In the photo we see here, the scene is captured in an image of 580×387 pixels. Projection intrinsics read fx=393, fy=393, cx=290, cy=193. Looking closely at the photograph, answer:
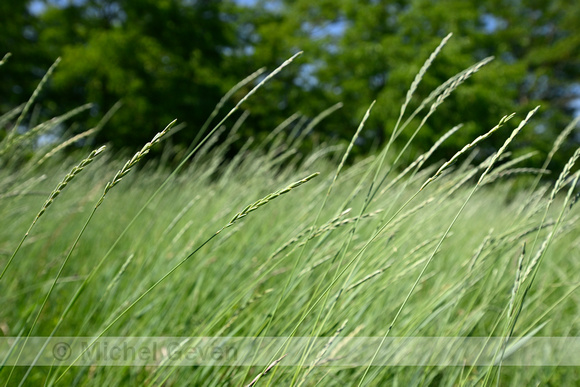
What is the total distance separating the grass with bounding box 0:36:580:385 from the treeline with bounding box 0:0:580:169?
307 inches

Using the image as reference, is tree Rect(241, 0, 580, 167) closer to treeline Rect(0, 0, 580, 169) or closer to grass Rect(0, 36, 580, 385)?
treeline Rect(0, 0, 580, 169)

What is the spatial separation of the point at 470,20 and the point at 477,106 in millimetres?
3907

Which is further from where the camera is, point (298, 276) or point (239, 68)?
point (239, 68)

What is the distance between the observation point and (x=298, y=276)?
35.4 inches

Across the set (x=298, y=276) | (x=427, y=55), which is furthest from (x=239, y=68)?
(x=298, y=276)

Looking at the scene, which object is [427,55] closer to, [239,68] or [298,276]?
[239,68]

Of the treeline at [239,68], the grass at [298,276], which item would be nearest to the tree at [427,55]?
the treeline at [239,68]

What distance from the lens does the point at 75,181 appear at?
2424mm

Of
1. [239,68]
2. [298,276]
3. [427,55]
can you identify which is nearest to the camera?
[298,276]

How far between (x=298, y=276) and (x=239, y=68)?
12144mm

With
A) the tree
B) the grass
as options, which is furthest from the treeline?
the grass

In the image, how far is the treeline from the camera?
32.3ft

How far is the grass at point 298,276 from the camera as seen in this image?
0.68 meters

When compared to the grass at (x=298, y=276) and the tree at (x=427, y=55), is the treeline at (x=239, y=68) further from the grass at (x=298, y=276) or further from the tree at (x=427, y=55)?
the grass at (x=298, y=276)
